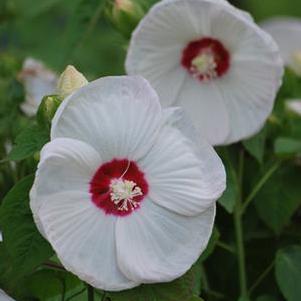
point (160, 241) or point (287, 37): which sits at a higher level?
point (160, 241)

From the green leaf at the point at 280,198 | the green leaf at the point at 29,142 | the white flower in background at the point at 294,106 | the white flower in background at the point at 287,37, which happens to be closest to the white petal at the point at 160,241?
the green leaf at the point at 29,142

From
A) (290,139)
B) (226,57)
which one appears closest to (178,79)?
(226,57)

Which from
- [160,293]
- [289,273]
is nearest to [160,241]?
[160,293]

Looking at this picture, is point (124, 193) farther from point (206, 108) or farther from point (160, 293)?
point (206, 108)

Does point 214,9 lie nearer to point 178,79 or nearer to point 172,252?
point 178,79

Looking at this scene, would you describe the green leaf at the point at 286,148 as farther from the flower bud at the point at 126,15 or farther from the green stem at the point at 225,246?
the flower bud at the point at 126,15
